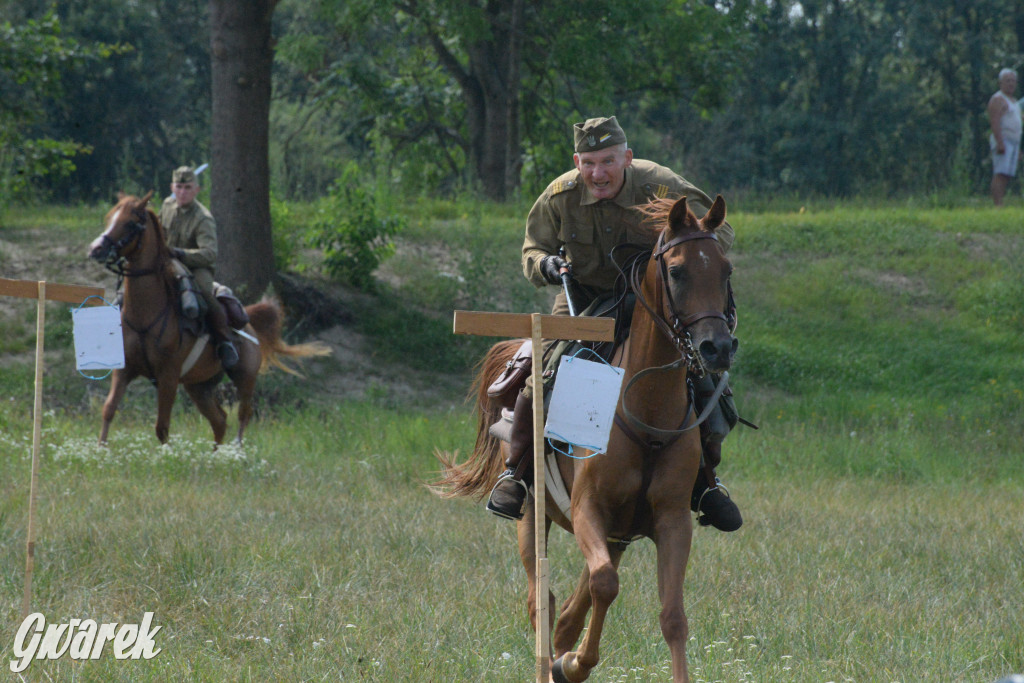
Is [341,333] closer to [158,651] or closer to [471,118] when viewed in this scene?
[471,118]

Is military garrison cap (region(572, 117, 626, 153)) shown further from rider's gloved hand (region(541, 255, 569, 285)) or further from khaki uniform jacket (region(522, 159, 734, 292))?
rider's gloved hand (region(541, 255, 569, 285))

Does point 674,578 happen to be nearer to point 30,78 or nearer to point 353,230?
point 353,230

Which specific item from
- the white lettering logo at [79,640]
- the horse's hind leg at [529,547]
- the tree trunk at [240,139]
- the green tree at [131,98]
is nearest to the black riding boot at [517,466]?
the horse's hind leg at [529,547]

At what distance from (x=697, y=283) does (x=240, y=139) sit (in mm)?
12974

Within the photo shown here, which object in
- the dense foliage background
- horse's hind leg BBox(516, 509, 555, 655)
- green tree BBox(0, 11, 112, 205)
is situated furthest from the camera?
the dense foliage background

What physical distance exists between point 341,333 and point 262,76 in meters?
3.94

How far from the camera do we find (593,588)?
4.94m

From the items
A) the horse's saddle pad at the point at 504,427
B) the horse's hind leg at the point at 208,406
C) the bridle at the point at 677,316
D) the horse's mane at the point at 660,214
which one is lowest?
the horse's hind leg at the point at 208,406

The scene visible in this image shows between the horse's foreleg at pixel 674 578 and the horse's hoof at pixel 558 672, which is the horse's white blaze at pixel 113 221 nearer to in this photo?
the horse's hoof at pixel 558 672

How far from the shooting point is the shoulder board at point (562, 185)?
6059mm

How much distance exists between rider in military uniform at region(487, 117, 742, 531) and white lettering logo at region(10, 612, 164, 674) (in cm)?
182

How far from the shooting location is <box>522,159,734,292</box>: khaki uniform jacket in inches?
235

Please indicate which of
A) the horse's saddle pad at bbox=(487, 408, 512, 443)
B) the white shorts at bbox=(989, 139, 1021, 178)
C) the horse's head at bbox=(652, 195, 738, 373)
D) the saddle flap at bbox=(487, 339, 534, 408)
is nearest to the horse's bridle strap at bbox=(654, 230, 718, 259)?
the horse's head at bbox=(652, 195, 738, 373)

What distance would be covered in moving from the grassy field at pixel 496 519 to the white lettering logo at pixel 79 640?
12cm
